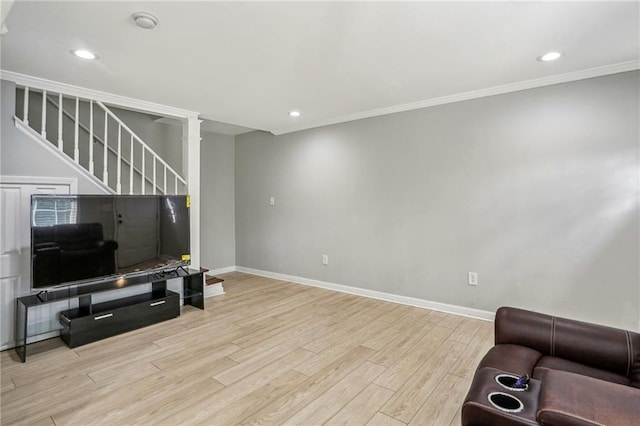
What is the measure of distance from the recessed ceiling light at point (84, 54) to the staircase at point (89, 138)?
853 millimetres

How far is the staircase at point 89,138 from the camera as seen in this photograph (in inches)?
125

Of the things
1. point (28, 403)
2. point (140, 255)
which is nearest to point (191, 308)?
point (140, 255)

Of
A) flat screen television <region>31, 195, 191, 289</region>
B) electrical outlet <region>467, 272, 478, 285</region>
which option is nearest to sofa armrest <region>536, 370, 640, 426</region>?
electrical outlet <region>467, 272, 478, 285</region>

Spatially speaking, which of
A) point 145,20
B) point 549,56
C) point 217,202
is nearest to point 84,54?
point 145,20

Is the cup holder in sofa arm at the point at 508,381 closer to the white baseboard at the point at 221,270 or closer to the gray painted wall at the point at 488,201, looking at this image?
the gray painted wall at the point at 488,201

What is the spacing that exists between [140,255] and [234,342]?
4.66 ft

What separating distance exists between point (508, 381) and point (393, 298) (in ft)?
8.78

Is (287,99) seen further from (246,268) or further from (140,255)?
(246,268)

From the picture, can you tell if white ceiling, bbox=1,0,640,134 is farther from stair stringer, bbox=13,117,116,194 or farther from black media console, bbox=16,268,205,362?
black media console, bbox=16,268,205,362

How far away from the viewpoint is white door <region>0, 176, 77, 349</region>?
9.04ft

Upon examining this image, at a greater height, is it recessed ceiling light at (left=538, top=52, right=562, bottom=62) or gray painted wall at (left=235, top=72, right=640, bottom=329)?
recessed ceiling light at (left=538, top=52, right=562, bottom=62)

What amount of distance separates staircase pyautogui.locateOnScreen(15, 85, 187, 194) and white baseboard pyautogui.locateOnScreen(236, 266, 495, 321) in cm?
212

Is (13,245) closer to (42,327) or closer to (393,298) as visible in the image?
(42,327)

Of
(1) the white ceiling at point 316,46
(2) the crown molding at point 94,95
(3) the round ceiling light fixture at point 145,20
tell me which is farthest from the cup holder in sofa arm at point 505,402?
(2) the crown molding at point 94,95
